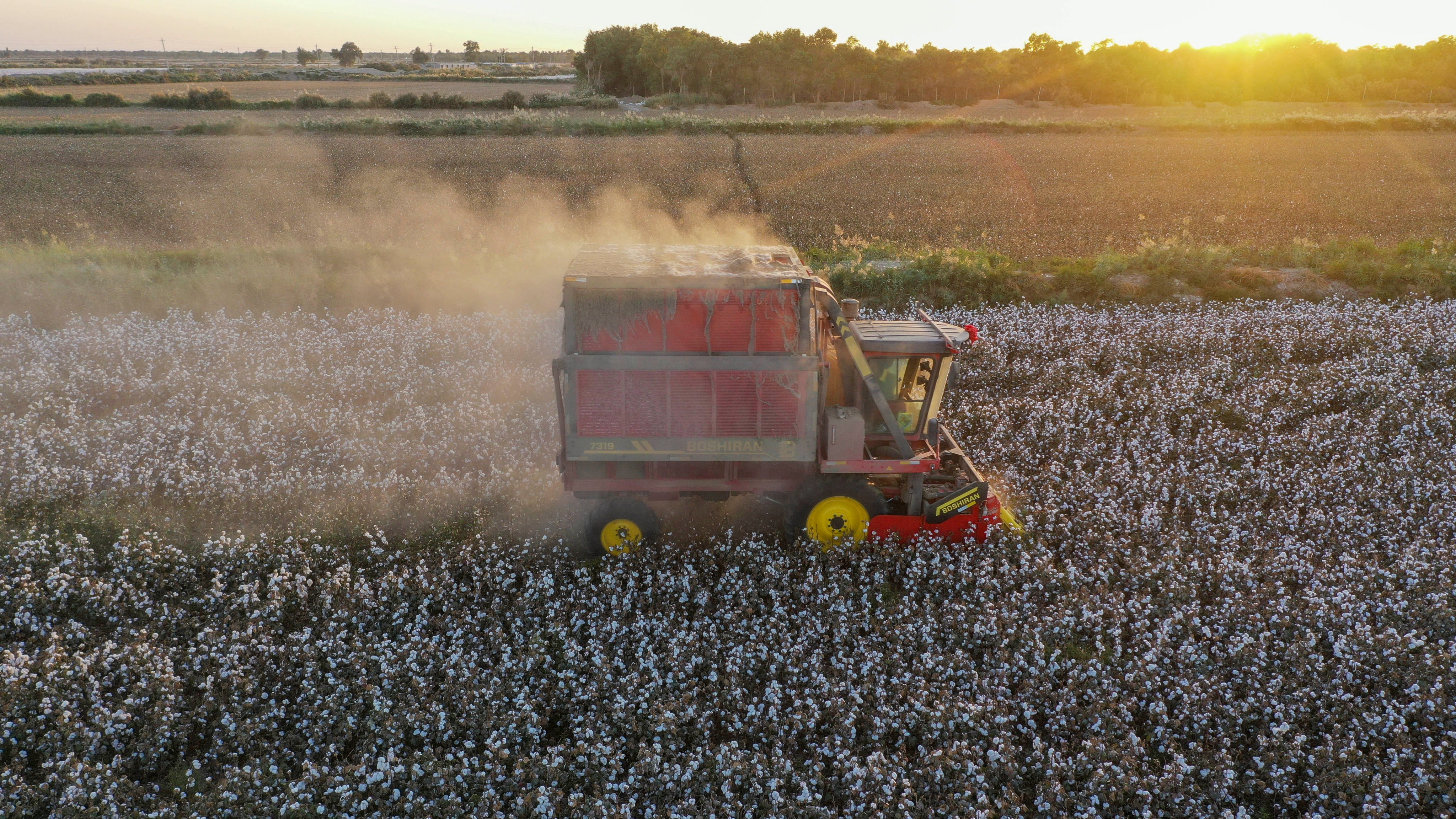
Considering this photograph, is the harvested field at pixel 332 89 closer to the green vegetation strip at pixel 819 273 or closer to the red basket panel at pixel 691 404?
the green vegetation strip at pixel 819 273

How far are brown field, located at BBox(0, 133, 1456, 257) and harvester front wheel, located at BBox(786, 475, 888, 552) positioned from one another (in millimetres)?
14149

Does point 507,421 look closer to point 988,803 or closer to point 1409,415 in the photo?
point 988,803

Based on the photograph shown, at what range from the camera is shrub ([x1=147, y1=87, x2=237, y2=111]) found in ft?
161

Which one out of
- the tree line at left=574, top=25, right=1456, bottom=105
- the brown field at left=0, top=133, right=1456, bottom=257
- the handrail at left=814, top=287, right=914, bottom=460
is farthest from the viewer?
the tree line at left=574, top=25, right=1456, bottom=105

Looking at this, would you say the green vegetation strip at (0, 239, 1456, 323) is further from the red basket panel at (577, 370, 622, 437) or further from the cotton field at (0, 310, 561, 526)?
the red basket panel at (577, 370, 622, 437)

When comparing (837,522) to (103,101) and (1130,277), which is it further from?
(103,101)

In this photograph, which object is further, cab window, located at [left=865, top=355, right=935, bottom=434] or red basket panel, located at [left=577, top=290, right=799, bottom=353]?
cab window, located at [left=865, top=355, right=935, bottom=434]

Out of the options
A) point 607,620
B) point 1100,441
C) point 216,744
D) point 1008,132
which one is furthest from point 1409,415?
point 1008,132

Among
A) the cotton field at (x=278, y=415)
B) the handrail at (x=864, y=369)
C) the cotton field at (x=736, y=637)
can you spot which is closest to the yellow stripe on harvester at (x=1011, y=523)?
the cotton field at (x=736, y=637)

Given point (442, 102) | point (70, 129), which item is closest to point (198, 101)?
point (70, 129)

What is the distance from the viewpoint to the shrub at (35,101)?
4747 centimetres

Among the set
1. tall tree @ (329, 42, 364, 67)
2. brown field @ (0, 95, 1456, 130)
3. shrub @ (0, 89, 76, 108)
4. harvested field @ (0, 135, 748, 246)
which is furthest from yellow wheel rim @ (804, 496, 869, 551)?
tall tree @ (329, 42, 364, 67)

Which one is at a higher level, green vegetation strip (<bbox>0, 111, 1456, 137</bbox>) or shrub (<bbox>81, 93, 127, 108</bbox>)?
shrub (<bbox>81, 93, 127, 108</bbox>)

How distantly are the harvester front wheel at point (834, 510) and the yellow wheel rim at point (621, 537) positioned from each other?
5.15ft
